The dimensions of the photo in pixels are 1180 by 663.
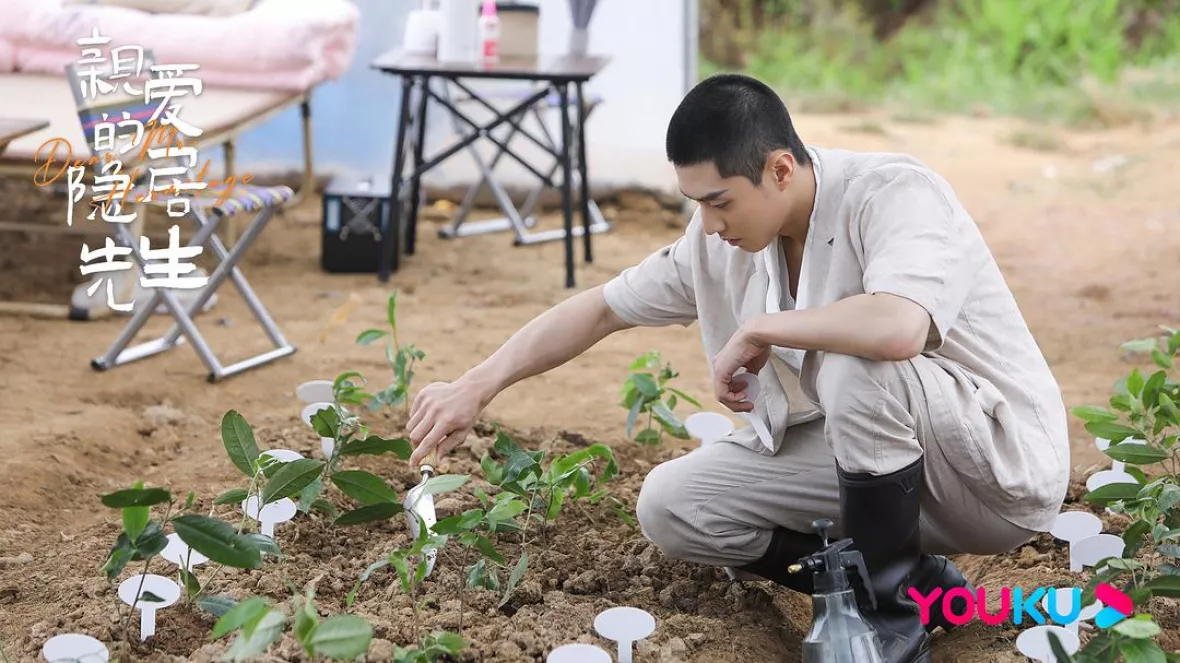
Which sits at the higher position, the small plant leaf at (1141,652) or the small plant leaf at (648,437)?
the small plant leaf at (1141,652)

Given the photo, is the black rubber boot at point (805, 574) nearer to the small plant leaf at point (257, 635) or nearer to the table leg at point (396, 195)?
the small plant leaf at point (257, 635)

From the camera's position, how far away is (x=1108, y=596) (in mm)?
2229

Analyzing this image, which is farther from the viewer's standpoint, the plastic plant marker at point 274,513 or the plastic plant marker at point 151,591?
the plastic plant marker at point 274,513

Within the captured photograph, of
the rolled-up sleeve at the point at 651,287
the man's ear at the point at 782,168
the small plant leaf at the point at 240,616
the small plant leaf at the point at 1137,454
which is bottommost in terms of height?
the small plant leaf at the point at 1137,454

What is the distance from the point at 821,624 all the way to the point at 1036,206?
505cm

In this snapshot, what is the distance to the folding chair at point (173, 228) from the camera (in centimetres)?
420

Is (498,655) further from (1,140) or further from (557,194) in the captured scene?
(557,194)

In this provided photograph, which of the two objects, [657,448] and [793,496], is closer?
[793,496]

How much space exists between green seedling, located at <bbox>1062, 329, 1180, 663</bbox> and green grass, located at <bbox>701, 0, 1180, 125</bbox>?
254 inches

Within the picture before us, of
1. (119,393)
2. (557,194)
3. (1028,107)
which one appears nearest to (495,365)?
(119,393)

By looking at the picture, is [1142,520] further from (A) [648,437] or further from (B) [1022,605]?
(A) [648,437]

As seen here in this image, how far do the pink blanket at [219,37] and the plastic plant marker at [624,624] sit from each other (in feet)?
13.1

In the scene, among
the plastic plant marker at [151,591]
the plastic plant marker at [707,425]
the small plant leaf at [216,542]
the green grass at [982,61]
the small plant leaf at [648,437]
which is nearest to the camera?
the small plant leaf at [216,542]

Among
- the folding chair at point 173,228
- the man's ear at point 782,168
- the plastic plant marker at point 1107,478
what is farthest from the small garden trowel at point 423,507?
the folding chair at point 173,228
